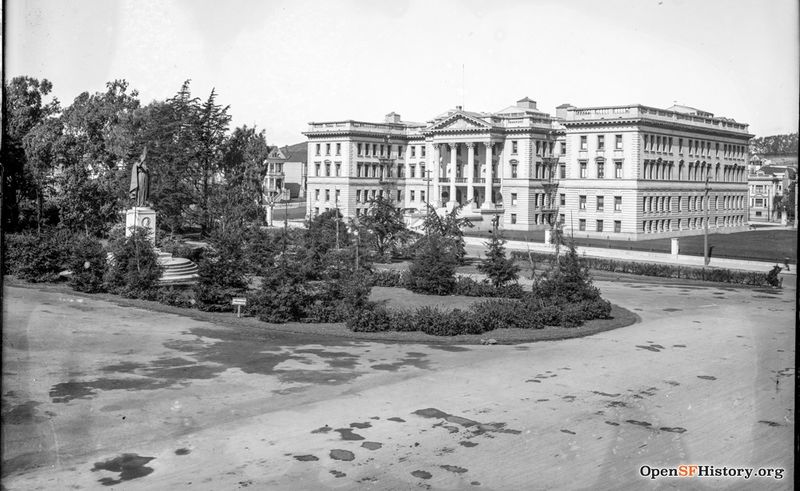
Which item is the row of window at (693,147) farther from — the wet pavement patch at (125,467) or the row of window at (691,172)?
the wet pavement patch at (125,467)

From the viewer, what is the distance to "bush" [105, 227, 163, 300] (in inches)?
1182

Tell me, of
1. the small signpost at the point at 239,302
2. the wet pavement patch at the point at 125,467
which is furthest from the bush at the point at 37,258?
the wet pavement patch at the point at 125,467

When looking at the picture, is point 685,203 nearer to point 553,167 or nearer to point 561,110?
point 553,167

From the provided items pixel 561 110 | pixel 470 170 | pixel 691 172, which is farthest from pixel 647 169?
pixel 561 110

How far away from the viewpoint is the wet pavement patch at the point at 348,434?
14.5 metres

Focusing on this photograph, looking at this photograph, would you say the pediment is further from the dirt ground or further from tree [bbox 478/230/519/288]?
the dirt ground

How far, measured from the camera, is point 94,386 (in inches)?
683

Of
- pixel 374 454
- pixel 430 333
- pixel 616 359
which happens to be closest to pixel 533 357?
pixel 616 359

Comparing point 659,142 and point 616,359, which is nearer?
point 616,359

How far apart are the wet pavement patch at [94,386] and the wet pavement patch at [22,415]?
61 centimetres

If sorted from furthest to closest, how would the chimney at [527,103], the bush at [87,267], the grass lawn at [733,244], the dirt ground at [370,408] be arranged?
the chimney at [527,103] < the grass lawn at [733,244] < the bush at [87,267] < the dirt ground at [370,408]

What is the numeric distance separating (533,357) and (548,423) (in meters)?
6.25

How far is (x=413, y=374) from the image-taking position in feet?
63.8

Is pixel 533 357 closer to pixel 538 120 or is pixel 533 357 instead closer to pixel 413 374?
pixel 413 374
